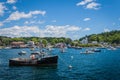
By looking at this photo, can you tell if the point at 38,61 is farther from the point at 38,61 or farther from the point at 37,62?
the point at 37,62

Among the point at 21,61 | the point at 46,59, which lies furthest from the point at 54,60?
the point at 21,61

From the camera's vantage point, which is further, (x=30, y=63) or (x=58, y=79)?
(x=30, y=63)

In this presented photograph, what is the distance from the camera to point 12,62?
86.7 m

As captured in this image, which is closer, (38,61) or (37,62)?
(38,61)

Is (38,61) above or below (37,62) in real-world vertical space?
above

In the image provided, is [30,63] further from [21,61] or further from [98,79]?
[98,79]

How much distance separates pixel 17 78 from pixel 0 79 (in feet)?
12.3

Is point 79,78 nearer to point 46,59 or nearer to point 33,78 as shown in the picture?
point 33,78

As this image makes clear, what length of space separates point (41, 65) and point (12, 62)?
30.9 ft

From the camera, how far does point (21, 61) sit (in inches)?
3430

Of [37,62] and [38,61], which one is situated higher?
[38,61]

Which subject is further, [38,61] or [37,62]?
[37,62]

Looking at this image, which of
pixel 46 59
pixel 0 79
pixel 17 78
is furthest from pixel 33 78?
pixel 46 59

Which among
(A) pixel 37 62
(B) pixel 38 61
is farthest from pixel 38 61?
(A) pixel 37 62
